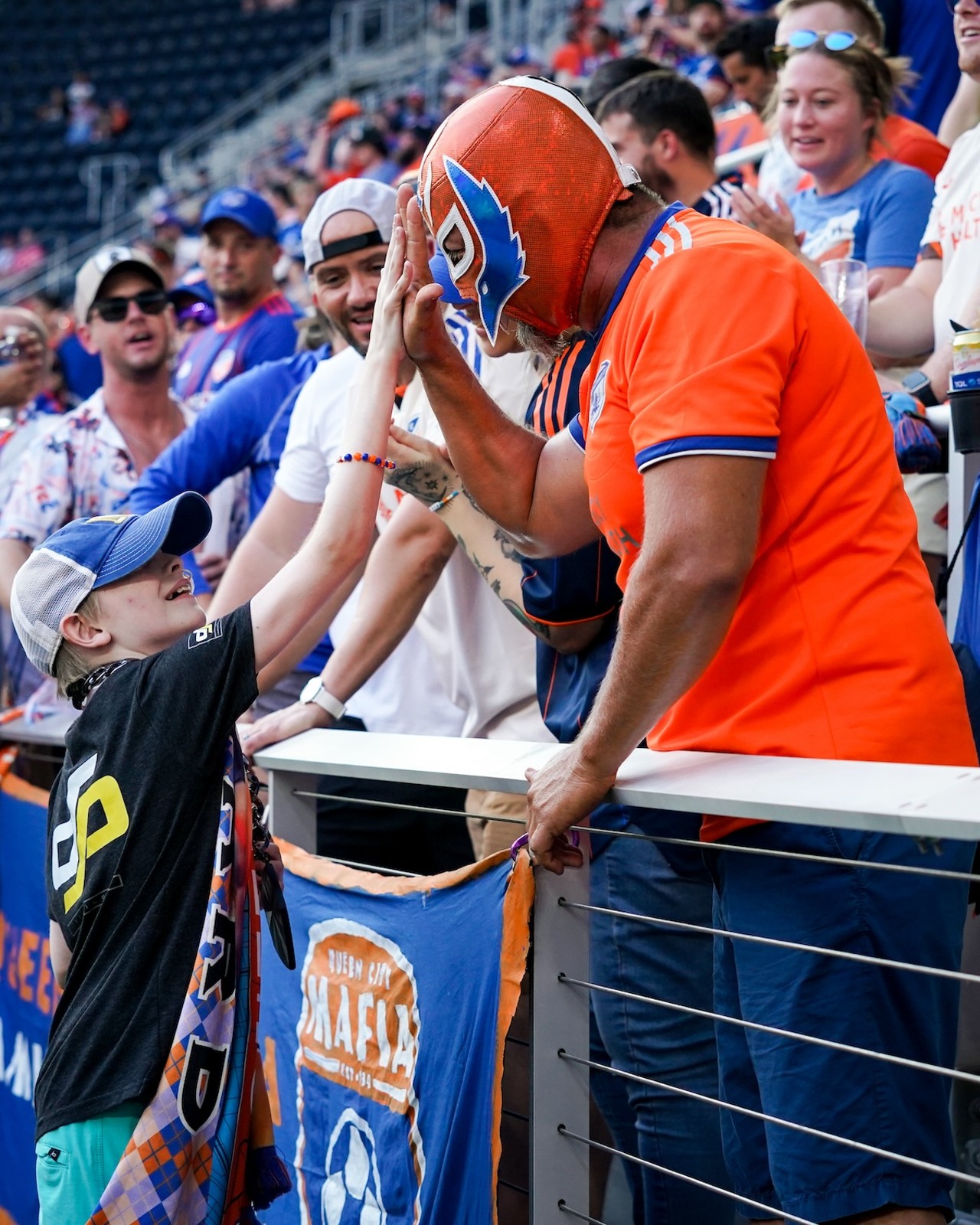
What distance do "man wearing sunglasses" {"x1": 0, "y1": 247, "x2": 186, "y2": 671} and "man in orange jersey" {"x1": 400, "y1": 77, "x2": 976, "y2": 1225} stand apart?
3.00 m

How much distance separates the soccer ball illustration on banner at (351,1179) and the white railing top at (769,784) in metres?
0.62

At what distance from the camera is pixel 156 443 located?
16.0 feet

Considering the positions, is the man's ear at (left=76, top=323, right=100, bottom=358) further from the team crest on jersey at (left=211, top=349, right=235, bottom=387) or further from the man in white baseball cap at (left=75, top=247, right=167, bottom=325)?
the team crest on jersey at (left=211, top=349, right=235, bottom=387)

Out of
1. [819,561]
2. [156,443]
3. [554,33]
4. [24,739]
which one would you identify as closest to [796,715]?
[819,561]

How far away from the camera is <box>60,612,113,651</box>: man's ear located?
2436 mm

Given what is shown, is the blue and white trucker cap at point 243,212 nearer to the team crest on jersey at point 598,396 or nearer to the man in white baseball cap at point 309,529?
the man in white baseball cap at point 309,529

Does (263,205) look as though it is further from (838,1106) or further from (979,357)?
(838,1106)

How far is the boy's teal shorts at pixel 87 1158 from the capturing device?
2197 millimetres

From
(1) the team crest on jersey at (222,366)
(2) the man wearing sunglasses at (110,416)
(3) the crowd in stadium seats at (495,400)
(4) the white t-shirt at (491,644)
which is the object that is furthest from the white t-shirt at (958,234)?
(1) the team crest on jersey at (222,366)

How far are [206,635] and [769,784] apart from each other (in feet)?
3.30

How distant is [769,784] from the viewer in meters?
1.68

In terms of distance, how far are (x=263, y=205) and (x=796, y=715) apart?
4.30 meters

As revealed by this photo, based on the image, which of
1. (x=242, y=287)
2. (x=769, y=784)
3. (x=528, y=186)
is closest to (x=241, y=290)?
(x=242, y=287)

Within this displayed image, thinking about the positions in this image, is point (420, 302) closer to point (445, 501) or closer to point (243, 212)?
point (445, 501)
